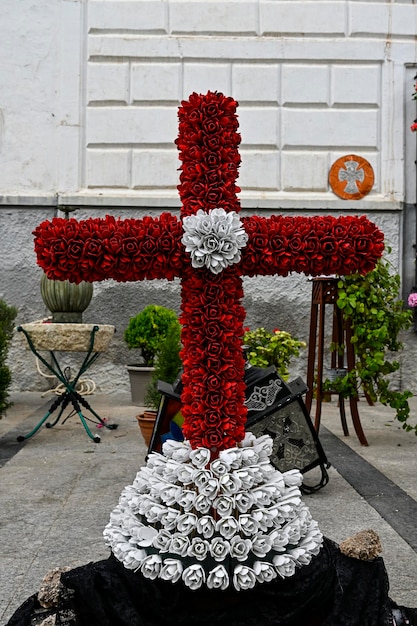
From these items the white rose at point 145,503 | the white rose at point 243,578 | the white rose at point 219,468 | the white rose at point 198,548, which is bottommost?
the white rose at point 243,578

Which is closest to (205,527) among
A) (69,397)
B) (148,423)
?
(148,423)

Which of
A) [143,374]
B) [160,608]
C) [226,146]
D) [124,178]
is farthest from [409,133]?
[160,608]

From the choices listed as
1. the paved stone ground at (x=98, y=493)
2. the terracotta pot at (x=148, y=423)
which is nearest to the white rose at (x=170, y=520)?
the paved stone ground at (x=98, y=493)

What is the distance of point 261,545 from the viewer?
2174 millimetres

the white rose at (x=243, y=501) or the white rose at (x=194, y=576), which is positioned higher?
the white rose at (x=243, y=501)

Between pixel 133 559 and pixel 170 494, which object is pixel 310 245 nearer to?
pixel 170 494

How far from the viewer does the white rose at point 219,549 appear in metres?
2.15

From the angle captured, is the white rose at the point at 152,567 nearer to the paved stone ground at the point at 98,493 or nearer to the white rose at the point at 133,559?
the white rose at the point at 133,559

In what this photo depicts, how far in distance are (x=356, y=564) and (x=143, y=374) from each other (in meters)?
6.21

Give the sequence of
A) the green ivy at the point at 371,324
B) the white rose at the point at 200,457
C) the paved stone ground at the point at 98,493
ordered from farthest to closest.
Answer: the green ivy at the point at 371,324 → the paved stone ground at the point at 98,493 → the white rose at the point at 200,457

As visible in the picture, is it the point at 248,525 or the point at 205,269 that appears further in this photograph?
the point at 205,269

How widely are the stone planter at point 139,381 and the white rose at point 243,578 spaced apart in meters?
6.27

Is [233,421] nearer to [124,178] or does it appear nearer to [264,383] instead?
[264,383]

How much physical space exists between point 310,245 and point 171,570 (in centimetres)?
99
